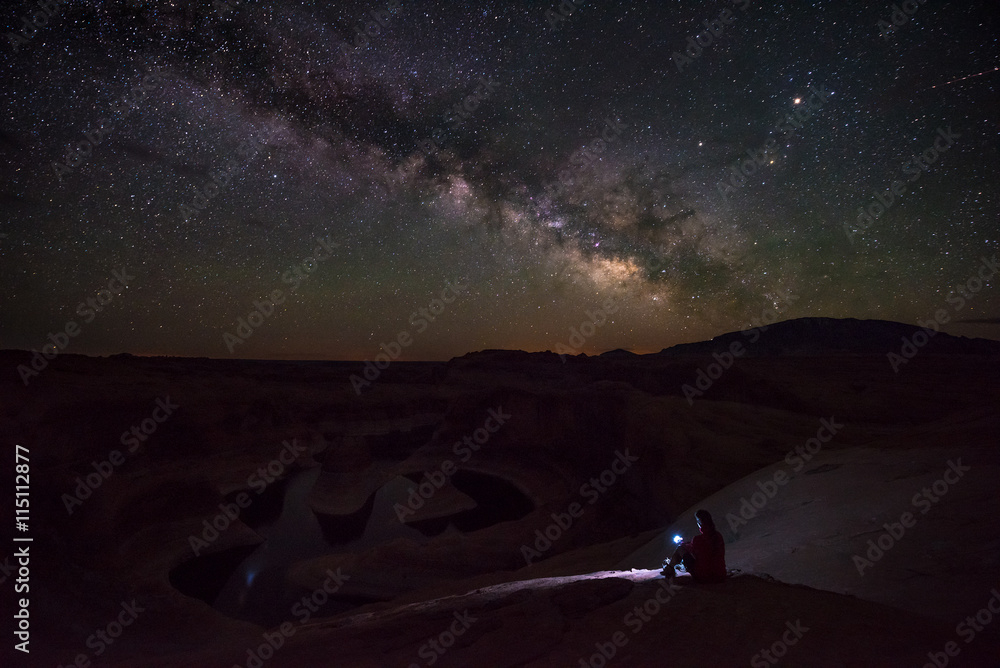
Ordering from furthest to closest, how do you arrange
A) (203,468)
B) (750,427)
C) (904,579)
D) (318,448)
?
1. (318,448)
2. (203,468)
3. (750,427)
4. (904,579)

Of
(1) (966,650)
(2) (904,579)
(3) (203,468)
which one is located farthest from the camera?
(3) (203,468)

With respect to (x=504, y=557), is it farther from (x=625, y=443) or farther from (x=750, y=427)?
(x=750, y=427)

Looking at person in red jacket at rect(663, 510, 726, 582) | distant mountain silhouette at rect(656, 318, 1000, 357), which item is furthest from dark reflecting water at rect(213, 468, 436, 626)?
distant mountain silhouette at rect(656, 318, 1000, 357)

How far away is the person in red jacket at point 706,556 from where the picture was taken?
521cm

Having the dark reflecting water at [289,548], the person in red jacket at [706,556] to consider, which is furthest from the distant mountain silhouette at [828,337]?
the person in red jacket at [706,556]

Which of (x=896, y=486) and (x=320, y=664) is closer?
(x=320, y=664)

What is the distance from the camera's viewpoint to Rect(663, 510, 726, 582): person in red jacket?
521cm

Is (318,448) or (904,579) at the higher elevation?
(904,579)

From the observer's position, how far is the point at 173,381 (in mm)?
33969

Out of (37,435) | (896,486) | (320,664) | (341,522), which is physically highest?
(896,486)

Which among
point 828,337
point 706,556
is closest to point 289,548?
point 706,556

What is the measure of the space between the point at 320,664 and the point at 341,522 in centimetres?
2249

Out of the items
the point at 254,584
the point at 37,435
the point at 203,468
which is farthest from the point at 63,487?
the point at 203,468

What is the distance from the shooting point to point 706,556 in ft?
17.2
